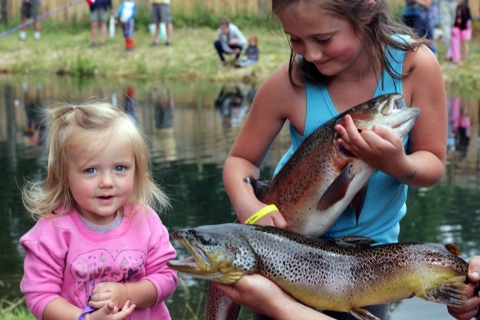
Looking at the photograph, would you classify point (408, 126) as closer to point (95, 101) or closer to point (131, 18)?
point (95, 101)

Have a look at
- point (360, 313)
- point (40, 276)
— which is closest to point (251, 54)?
point (360, 313)

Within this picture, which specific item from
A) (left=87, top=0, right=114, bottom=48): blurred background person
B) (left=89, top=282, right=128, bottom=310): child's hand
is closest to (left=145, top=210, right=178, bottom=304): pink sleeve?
(left=89, top=282, right=128, bottom=310): child's hand

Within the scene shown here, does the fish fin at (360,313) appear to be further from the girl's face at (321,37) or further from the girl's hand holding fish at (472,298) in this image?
the girl's face at (321,37)

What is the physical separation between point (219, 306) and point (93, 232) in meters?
0.63

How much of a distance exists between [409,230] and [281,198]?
3.80 meters

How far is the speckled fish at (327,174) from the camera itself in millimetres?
2828

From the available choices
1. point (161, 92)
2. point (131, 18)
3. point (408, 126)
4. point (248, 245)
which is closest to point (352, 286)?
point (248, 245)

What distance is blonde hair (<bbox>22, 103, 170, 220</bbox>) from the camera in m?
2.83

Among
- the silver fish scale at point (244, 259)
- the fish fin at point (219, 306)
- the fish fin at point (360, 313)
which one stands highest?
the silver fish scale at point (244, 259)

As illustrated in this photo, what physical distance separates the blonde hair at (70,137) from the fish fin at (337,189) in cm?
69

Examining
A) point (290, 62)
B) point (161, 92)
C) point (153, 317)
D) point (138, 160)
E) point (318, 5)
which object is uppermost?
point (318, 5)

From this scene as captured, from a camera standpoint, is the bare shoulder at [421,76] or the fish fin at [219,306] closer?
the bare shoulder at [421,76]

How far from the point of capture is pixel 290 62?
3.13 meters

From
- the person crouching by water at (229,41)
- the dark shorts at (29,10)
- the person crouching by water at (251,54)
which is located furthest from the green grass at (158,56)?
the dark shorts at (29,10)
